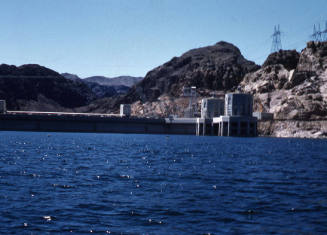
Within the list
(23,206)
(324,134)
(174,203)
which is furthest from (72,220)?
(324,134)

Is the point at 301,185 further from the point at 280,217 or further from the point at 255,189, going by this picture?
the point at 280,217

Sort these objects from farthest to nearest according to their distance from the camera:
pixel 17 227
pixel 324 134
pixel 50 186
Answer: pixel 324 134 → pixel 50 186 → pixel 17 227

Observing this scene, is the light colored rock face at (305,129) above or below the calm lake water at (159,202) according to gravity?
above

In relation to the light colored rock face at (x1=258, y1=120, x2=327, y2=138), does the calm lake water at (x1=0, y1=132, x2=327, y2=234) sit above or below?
below

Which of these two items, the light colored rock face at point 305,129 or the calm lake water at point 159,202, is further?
the light colored rock face at point 305,129

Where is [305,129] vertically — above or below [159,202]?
above

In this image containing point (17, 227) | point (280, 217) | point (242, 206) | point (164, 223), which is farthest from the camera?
point (242, 206)

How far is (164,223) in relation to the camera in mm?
23156

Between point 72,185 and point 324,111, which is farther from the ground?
point 324,111

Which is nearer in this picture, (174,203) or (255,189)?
(174,203)

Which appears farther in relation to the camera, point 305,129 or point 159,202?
point 305,129

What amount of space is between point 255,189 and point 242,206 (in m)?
7.26

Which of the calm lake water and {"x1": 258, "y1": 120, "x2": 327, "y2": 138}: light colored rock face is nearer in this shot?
the calm lake water

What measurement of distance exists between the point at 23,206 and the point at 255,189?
1663 cm
